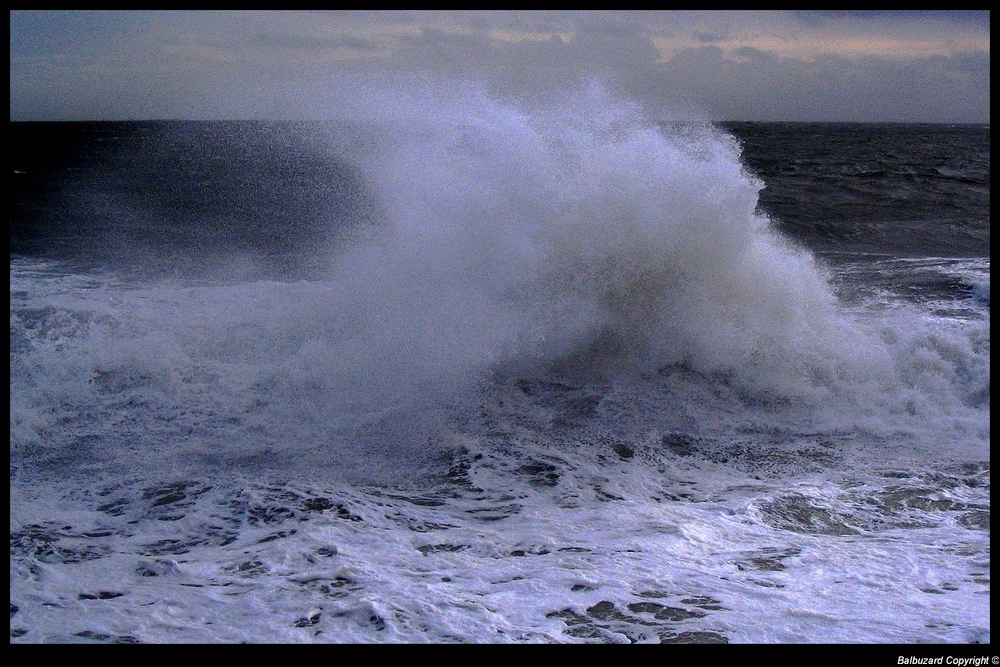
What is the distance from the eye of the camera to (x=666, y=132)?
899cm

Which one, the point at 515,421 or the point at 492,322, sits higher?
the point at 492,322

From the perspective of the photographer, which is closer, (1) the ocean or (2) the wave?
(1) the ocean

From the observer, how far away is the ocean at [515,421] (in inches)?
151

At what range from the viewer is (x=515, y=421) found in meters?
6.48

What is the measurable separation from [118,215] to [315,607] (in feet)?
56.1

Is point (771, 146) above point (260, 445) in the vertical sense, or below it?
above

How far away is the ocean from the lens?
383 centimetres

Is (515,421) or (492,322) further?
(492,322)

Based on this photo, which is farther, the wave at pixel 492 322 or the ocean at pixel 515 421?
the wave at pixel 492 322
